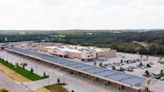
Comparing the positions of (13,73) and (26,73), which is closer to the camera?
(26,73)

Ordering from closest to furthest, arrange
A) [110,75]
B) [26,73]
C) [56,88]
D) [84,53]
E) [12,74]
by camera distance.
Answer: [56,88]
[110,75]
[12,74]
[26,73]
[84,53]

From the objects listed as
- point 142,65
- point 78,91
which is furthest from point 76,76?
point 142,65

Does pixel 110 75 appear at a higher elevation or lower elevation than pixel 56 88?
higher

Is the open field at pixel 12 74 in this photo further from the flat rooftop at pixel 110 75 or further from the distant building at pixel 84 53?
the distant building at pixel 84 53

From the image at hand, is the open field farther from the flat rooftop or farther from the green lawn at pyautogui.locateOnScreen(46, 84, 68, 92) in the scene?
the flat rooftop

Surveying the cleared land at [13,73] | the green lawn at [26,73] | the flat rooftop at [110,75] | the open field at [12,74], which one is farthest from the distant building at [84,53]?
the open field at [12,74]

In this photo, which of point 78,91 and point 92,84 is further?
point 92,84

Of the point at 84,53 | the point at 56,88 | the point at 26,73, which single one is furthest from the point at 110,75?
the point at 84,53

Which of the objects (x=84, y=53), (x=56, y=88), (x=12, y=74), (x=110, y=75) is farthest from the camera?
(x=84, y=53)

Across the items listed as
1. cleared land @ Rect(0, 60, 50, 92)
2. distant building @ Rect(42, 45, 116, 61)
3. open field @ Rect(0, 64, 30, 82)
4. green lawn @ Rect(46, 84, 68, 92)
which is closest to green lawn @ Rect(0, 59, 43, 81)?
cleared land @ Rect(0, 60, 50, 92)

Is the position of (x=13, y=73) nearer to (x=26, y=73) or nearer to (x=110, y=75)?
(x=26, y=73)

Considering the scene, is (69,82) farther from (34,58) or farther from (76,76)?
(34,58)
